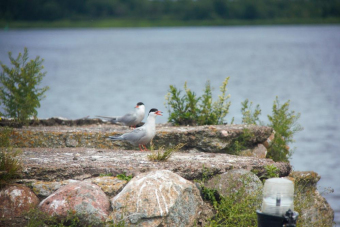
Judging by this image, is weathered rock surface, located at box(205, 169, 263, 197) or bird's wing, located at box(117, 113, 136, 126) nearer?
weathered rock surface, located at box(205, 169, 263, 197)

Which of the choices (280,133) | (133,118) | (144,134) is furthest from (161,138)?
(280,133)

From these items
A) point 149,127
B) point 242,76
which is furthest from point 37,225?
point 242,76

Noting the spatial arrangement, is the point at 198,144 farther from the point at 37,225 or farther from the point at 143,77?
the point at 143,77

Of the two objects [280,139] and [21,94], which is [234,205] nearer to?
[280,139]

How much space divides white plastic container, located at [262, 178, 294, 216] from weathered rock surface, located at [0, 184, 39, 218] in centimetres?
287

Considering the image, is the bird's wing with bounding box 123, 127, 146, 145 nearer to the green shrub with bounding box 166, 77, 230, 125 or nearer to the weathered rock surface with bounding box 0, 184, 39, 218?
the green shrub with bounding box 166, 77, 230, 125

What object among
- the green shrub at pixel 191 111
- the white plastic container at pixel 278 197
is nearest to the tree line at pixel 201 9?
the green shrub at pixel 191 111

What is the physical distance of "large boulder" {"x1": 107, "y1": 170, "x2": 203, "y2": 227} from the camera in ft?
19.6

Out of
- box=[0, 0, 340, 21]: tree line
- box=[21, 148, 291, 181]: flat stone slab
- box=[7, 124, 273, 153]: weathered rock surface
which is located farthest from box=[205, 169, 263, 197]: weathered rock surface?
box=[0, 0, 340, 21]: tree line

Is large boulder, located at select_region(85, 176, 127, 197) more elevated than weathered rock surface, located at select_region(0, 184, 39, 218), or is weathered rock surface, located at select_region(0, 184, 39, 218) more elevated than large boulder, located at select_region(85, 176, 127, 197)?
large boulder, located at select_region(85, 176, 127, 197)

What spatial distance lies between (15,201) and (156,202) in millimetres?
1745

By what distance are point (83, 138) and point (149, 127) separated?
1327mm

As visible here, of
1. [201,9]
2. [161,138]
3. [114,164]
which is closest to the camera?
[114,164]

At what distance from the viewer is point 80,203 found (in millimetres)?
5984
